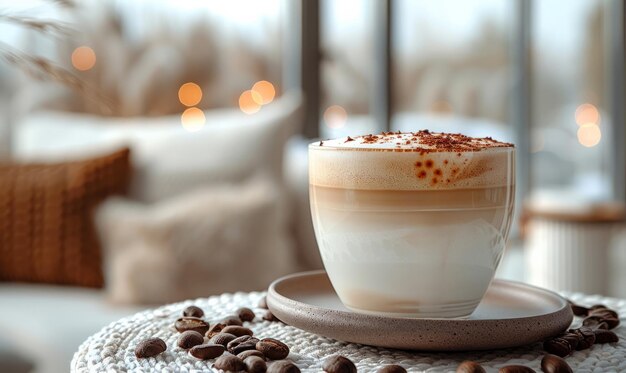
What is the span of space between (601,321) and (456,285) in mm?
172

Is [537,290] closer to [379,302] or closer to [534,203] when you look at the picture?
[379,302]

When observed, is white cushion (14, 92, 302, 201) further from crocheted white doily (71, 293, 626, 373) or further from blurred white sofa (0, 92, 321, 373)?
crocheted white doily (71, 293, 626, 373)

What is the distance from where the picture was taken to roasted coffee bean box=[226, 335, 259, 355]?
27.0 inches

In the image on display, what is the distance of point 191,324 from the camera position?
789 millimetres

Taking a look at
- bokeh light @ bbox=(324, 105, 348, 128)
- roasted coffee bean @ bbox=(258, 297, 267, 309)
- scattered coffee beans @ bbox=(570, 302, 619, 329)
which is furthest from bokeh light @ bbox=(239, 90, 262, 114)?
scattered coffee beans @ bbox=(570, 302, 619, 329)

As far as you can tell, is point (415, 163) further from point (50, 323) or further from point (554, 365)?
point (50, 323)

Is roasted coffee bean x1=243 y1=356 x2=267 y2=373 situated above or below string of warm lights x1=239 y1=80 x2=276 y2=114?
below

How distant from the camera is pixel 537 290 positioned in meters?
0.84

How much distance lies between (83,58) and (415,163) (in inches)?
94.5

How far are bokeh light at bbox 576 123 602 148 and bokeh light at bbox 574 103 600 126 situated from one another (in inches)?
1.0

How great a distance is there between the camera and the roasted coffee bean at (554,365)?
0.62 metres

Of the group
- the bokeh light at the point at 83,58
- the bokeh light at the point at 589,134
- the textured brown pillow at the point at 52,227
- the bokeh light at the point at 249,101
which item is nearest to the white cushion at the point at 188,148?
the textured brown pillow at the point at 52,227

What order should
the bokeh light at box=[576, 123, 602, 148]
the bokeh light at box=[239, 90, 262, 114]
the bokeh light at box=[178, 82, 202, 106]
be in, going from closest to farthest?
the bokeh light at box=[178, 82, 202, 106] → the bokeh light at box=[239, 90, 262, 114] → the bokeh light at box=[576, 123, 602, 148]

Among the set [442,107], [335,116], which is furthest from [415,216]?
[442,107]
